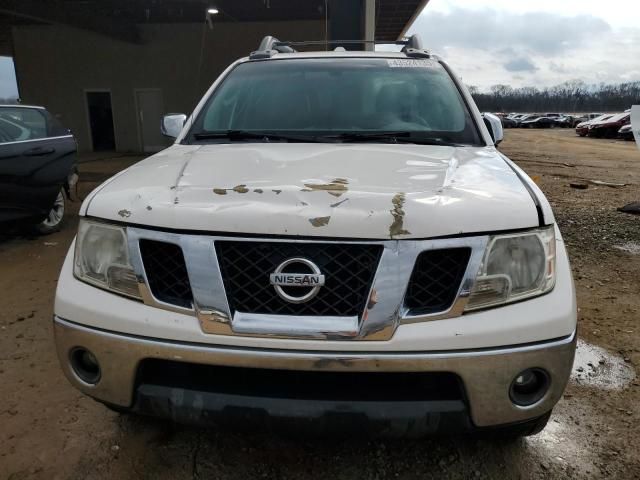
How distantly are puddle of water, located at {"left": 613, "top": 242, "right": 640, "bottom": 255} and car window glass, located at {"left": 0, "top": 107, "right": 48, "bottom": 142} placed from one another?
21.5ft

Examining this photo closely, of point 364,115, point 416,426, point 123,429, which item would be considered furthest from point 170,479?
point 364,115

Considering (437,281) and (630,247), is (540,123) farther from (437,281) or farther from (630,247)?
(437,281)

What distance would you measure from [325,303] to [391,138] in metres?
1.25

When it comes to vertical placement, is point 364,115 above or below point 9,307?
above

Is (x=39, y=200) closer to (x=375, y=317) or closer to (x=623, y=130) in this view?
(x=375, y=317)

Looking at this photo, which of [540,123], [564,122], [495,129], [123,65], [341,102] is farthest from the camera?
[540,123]

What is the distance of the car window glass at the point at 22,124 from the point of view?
5.54 m

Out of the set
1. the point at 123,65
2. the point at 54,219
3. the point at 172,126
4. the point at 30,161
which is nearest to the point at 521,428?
the point at 172,126

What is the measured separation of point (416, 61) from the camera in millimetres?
3301

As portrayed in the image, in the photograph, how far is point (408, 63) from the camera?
10.7ft

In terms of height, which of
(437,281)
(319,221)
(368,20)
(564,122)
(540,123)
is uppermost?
(368,20)

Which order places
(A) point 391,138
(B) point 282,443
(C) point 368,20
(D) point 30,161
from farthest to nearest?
(C) point 368,20, (D) point 30,161, (A) point 391,138, (B) point 282,443

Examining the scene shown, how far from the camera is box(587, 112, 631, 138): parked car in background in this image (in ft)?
98.9

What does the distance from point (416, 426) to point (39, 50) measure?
69.2 feet
